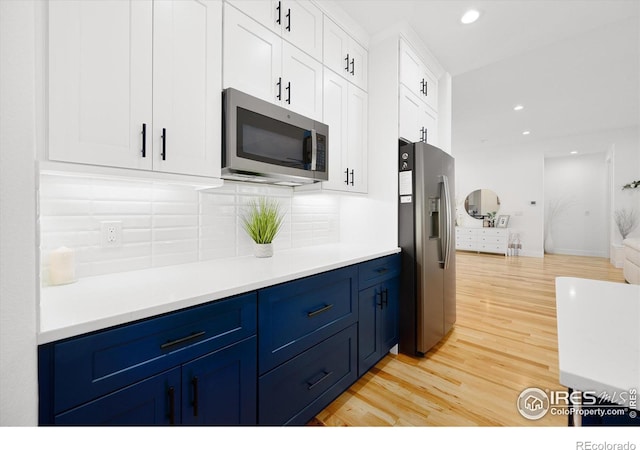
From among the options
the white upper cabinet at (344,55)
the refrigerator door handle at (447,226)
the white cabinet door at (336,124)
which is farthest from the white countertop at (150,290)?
the white upper cabinet at (344,55)

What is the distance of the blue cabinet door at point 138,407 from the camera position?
2.54ft

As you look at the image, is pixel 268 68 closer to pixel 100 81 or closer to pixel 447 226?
pixel 100 81

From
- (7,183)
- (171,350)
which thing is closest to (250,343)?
(171,350)

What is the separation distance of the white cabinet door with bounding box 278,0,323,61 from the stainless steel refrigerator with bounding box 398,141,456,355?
40.0 inches

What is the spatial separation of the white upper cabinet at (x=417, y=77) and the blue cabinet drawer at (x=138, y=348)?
2.32 m

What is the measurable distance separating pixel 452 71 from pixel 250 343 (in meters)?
3.48

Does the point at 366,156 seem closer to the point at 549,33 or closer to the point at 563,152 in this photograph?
the point at 549,33

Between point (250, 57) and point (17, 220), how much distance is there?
4.33 feet

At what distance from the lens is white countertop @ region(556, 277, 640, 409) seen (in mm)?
557

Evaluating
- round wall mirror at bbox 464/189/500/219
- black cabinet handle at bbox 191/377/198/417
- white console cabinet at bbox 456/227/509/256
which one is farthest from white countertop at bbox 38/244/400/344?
round wall mirror at bbox 464/189/500/219

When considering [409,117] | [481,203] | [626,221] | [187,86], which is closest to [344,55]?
[409,117]

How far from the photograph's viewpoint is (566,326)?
800 mm

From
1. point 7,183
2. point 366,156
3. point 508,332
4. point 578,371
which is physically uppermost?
point 366,156

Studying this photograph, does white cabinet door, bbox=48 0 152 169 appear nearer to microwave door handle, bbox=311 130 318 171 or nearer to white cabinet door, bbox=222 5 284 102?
white cabinet door, bbox=222 5 284 102
